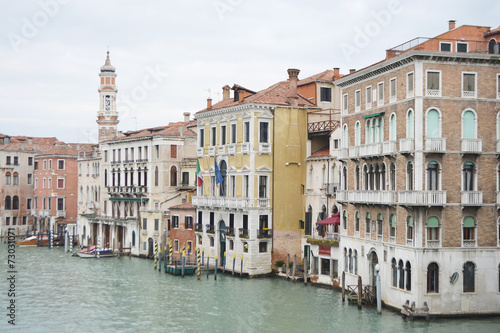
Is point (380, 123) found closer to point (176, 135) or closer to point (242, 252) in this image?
point (242, 252)

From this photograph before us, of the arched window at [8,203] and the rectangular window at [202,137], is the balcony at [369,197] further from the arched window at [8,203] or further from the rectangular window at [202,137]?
the arched window at [8,203]

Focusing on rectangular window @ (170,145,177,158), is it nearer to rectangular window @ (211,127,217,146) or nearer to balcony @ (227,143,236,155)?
rectangular window @ (211,127,217,146)

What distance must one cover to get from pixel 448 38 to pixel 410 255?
8.38 metres

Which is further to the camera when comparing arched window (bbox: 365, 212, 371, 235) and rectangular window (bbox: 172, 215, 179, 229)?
rectangular window (bbox: 172, 215, 179, 229)

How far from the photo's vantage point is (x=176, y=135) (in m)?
50.1

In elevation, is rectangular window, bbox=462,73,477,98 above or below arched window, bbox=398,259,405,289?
above

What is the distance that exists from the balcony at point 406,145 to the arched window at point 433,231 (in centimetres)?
255

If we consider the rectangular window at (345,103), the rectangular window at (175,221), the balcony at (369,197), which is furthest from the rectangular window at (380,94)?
the rectangular window at (175,221)

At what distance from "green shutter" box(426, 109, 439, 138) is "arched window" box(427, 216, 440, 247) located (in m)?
2.95

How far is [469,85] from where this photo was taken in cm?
2603

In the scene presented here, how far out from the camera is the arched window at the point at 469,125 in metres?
25.9

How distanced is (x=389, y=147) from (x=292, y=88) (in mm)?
12493

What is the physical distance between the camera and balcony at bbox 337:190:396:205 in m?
27.4

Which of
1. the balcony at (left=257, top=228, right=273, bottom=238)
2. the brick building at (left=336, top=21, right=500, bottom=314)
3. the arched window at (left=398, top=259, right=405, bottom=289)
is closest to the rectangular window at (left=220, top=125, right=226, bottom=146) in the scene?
the balcony at (left=257, top=228, right=273, bottom=238)
